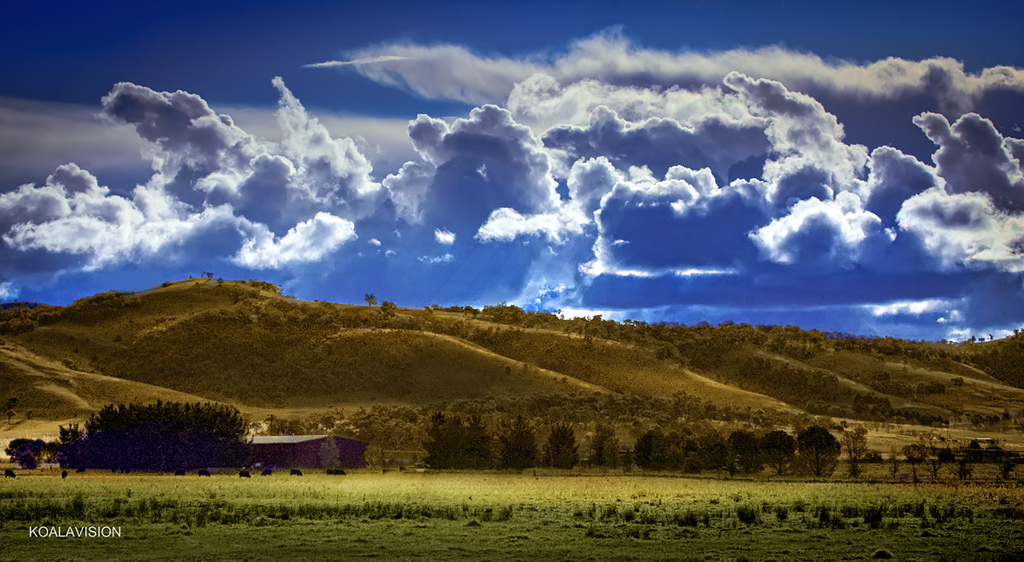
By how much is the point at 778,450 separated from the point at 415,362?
45.7m

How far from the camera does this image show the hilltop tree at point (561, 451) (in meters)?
55.0

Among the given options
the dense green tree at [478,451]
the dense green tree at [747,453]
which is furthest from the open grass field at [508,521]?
the dense green tree at [478,451]

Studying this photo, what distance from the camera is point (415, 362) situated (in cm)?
8931

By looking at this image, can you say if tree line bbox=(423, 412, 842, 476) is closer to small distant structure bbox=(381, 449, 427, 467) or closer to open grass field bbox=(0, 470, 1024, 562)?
small distant structure bbox=(381, 449, 427, 467)

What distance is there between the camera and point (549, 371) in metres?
90.4

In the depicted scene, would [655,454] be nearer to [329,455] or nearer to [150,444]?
[329,455]

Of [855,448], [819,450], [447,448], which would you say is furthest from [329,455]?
[855,448]

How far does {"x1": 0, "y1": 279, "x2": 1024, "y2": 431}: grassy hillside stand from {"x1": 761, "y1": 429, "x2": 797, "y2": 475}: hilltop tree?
92.9 ft

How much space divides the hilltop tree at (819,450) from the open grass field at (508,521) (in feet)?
33.4

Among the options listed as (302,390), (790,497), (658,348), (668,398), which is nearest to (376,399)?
(302,390)

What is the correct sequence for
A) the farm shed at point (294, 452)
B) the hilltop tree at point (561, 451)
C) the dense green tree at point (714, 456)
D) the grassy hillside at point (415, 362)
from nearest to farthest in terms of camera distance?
the dense green tree at point (714, 456) → the farm shed at point (294, 452) → the hilltop tree at point (561, 451) → the grassy hillside at point (415, 362)

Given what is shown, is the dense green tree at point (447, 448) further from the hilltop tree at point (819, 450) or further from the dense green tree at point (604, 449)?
the hilltop tree at point (819, 450)

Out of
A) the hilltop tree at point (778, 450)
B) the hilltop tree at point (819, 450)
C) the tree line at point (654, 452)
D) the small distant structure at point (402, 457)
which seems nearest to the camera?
the hilltop tree at point (819, 450)

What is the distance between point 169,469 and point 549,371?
1827 inches
